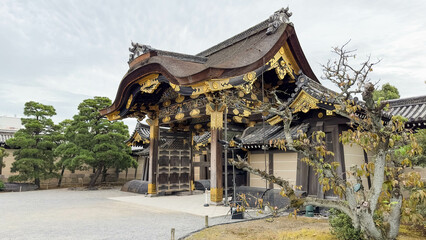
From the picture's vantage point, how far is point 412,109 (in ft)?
33.6

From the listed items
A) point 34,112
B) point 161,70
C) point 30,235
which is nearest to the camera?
point 30,235

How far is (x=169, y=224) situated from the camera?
7.27 metres

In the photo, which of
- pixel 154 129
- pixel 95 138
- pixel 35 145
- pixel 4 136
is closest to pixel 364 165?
pixel 154 129

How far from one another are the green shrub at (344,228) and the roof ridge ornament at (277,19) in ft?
25.7

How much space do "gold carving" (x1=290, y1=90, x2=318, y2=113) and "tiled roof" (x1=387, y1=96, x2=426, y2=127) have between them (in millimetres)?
3631

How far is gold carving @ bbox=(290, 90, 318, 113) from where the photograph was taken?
26.1 feet

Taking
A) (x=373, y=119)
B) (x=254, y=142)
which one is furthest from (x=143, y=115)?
(x=373, y=119)

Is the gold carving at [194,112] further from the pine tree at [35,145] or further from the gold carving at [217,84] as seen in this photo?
the pine tree at [35,145]

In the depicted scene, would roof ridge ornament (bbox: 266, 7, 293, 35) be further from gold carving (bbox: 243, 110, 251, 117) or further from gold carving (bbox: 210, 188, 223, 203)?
gold carving (bbox: 210, 188, 223, 203)

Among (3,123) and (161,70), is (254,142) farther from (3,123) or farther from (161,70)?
(3,123)

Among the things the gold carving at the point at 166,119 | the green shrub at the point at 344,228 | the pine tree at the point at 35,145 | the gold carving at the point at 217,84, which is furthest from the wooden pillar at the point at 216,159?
the pine tree at the point at 35,145

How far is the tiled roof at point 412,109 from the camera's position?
9008 millimetres

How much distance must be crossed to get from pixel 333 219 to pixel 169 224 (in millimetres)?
3991

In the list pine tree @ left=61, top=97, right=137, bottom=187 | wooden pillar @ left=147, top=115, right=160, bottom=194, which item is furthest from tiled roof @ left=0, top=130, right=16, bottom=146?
wooden pillar @ left=147, top=115, right=160, bottom=194
